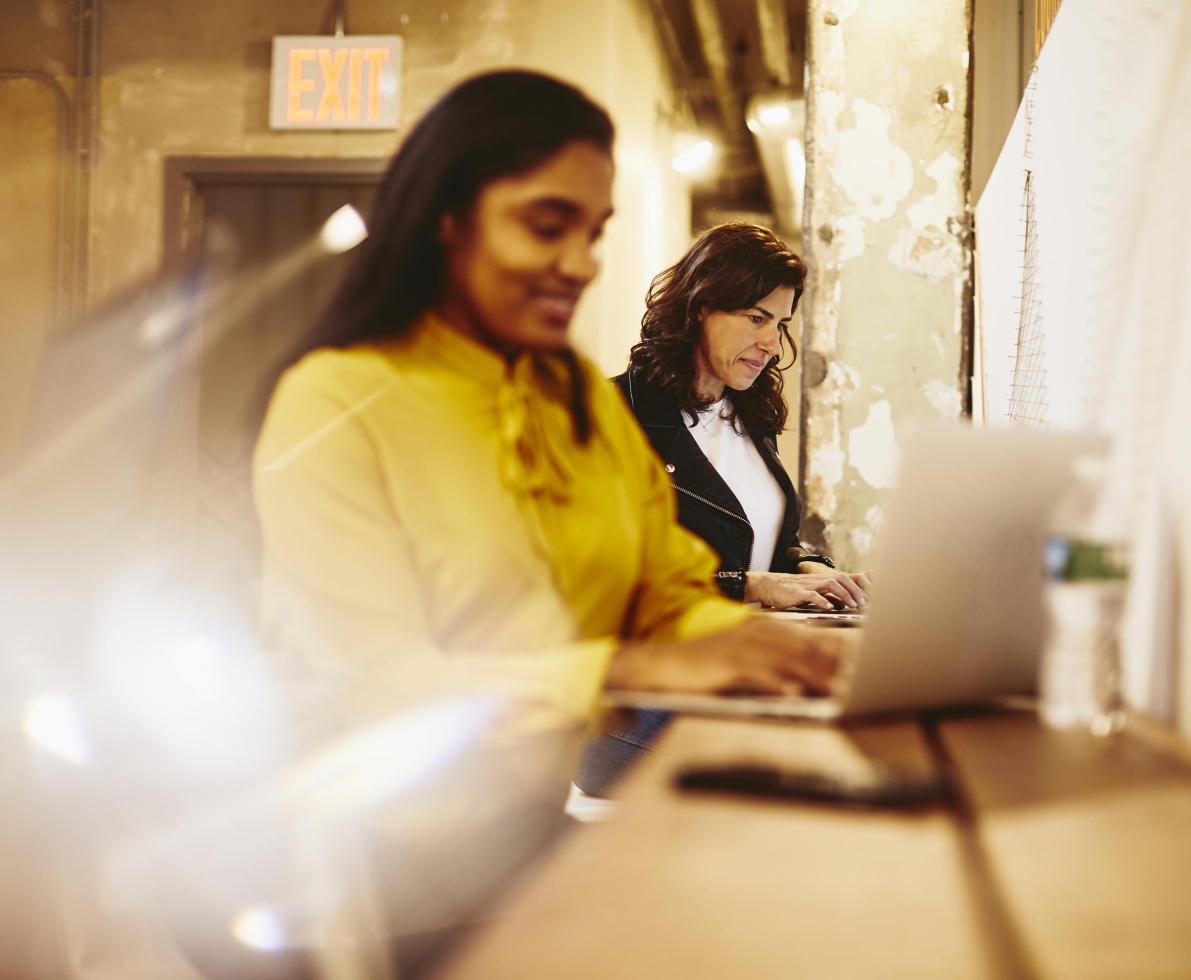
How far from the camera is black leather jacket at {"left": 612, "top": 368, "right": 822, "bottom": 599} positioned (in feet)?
7.68

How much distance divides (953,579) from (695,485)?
4.38 feet

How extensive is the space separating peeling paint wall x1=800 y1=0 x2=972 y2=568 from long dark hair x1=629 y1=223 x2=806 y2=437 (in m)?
0.45

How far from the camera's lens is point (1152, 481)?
1176 mm

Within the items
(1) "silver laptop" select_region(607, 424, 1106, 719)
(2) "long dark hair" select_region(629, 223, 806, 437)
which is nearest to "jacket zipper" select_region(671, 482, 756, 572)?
(2) "long dark hair" select_region(629, 223, 806, 437)

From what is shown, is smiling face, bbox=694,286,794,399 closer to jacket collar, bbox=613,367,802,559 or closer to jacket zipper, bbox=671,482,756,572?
jacket collar, bbox=613,367,802,559

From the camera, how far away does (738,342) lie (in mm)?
2428

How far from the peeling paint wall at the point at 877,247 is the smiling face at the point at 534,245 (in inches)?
69.3

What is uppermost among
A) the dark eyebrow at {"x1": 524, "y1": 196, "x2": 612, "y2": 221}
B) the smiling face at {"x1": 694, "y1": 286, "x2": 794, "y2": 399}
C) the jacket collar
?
the dark eyebrow at {"x1": 524, "y1": 196, "x2": 612, "y2": 221}

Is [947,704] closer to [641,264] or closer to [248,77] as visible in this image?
[248,77]

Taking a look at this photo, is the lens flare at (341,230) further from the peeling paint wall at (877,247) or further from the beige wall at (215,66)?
the peeling paint wall at (877,247)

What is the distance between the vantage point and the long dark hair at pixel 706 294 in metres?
2.42

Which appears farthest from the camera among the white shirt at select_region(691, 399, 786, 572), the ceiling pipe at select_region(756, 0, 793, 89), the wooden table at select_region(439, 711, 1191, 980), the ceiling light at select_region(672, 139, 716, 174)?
the ceiling light at select_region(672, 139, 716, 174)

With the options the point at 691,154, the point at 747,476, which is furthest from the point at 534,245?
the point at 691,154

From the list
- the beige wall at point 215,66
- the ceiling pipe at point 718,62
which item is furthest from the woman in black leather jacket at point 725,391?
the ceiling pipe at point 718,62
